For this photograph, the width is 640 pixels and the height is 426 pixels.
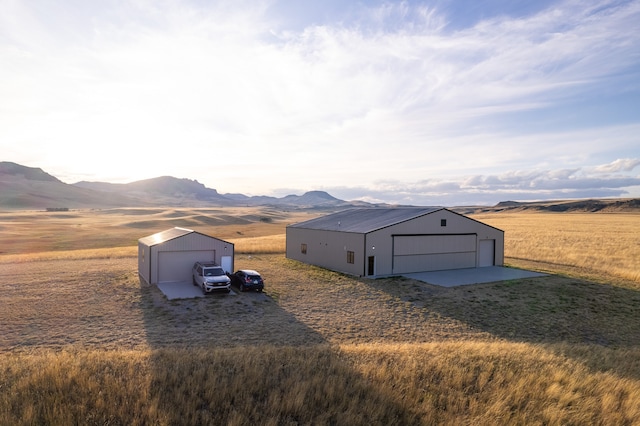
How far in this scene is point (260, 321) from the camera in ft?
61.7

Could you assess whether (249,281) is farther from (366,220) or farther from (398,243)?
(366,220)

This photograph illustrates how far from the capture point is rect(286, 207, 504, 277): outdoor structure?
30.2 m

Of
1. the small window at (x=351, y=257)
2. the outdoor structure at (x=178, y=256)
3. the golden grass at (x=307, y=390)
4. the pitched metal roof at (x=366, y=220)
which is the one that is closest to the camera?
the golden grass at (x=307, y=390)

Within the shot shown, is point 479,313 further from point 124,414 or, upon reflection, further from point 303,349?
point 124,414

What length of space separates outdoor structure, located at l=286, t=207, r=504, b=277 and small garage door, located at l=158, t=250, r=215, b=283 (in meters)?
10.2

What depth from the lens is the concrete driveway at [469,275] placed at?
92.6 feet

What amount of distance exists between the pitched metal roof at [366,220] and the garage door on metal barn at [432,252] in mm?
1891

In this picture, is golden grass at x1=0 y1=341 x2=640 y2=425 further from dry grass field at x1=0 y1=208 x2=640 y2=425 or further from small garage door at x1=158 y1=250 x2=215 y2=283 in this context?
small garage door at x1=158 y1=250 x2=215 y2=283

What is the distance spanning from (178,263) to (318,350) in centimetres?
1708

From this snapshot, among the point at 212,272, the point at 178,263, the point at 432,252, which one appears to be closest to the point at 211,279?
the point at 212,272

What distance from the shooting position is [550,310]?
21.7m

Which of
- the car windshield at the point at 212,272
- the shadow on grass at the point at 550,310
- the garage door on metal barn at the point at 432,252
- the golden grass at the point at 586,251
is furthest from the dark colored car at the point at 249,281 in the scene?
the golden grass at the point at 586,251

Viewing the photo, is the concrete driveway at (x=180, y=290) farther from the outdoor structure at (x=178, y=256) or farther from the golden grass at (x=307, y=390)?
the golden grass at (x=307, y=390)

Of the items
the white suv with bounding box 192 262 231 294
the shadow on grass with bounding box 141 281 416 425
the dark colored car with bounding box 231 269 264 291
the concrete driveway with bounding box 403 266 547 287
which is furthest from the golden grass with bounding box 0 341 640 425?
the concrete driveway with bounding box 403 266 547 287
